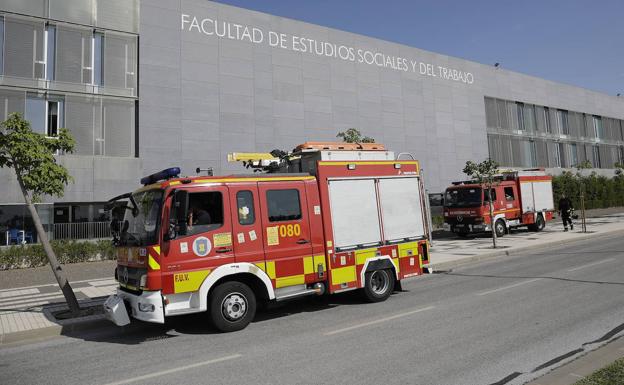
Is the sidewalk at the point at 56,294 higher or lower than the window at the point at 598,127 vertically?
lower

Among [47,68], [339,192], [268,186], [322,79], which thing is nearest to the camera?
[268,186]

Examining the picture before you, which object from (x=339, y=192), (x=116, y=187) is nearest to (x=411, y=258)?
(x=339, y=192)

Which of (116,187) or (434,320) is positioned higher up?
(116,187)

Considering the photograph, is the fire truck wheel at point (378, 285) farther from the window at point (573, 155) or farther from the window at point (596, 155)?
the window at point (596, 155)

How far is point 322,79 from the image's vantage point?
2988cm

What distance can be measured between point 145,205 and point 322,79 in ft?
79.9

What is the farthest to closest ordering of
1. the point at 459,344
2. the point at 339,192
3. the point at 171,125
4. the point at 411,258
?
the point at 171,125 → the point at 411,258 → the point at 339,192 → the point at 459,344

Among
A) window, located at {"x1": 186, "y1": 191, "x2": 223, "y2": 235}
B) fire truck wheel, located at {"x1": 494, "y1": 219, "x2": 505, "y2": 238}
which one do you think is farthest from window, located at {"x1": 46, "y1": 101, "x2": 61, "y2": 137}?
fire truck wheel, located at {"x1": 494, "y1": 219, "x2": 505, "y2": 238}

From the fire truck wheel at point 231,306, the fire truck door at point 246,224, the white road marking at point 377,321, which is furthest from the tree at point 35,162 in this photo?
the white road marking at point 377,321

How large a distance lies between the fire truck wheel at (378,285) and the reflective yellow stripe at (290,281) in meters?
1.58

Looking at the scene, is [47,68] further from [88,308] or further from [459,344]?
[459,344]

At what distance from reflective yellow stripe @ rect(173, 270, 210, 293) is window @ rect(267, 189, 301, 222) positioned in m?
1.53

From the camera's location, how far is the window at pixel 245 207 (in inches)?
287

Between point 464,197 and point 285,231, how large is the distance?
1651 centimetres
